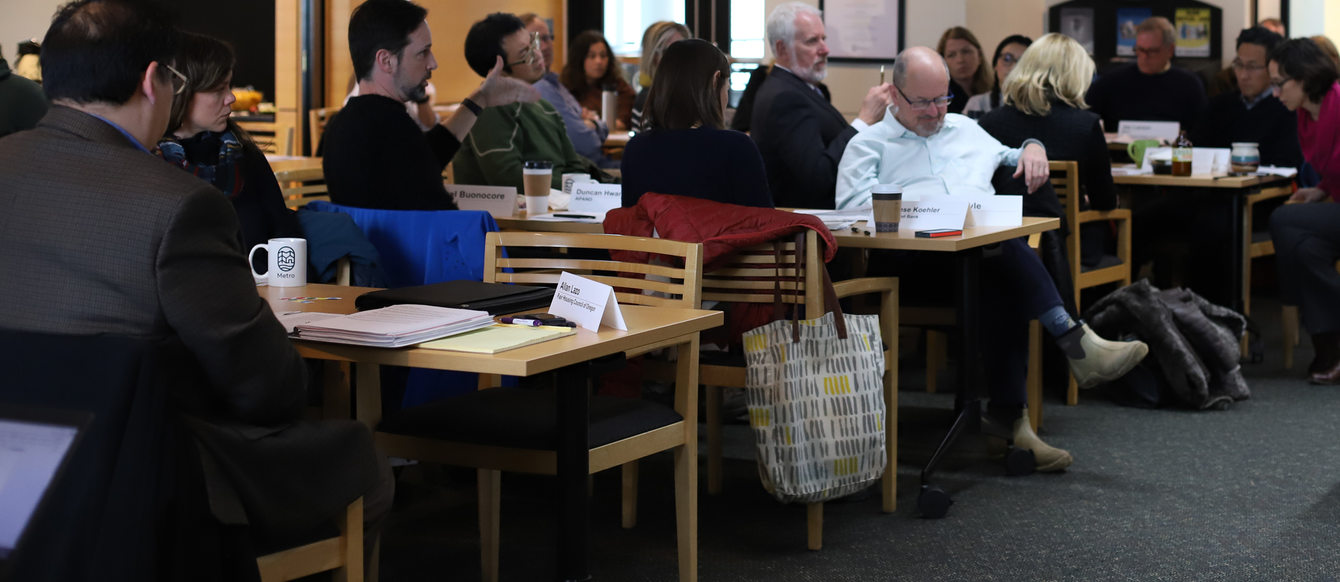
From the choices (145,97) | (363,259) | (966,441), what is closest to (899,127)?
(966,441)

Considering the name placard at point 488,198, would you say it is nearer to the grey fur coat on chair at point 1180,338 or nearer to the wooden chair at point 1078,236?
the wooden chair at point 1078,236

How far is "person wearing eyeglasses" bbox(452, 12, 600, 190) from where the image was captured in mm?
4770

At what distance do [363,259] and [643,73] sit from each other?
396cm

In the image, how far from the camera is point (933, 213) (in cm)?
343

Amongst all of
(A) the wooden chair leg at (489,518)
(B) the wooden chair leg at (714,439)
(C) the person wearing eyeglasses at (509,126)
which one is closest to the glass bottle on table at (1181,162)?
(C) the person wearing eyeglasses at (509,126)

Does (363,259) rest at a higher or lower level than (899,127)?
lower

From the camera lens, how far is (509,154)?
16.4 feet

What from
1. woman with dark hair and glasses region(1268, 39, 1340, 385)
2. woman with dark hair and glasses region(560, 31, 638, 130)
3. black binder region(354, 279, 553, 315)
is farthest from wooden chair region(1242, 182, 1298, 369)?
black binder region(354, 279, 553, 315)

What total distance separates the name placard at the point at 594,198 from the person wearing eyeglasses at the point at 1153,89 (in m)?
3.94

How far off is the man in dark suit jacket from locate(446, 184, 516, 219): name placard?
91 centimetres

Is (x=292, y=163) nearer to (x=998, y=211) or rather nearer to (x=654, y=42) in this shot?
(x=654, y=42)

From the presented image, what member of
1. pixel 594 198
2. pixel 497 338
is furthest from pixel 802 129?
pixel 497 338

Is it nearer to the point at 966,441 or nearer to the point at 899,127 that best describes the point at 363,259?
the point at 899,127

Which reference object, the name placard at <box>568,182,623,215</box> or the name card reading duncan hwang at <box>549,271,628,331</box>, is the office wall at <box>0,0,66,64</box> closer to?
the name placard at <box>568,182,623,215</box>
